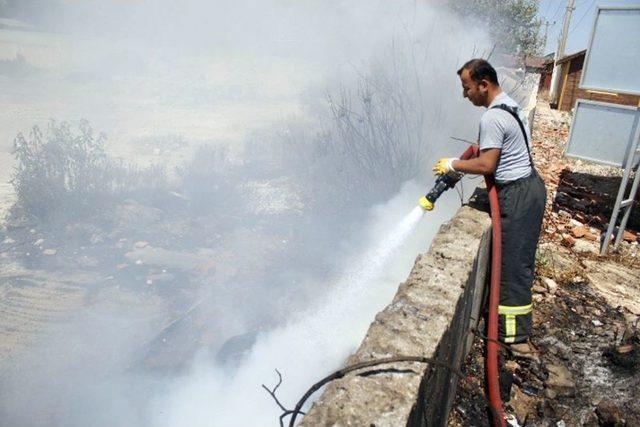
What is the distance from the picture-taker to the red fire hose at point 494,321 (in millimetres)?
2158

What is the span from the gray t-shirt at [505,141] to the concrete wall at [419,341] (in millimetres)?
390

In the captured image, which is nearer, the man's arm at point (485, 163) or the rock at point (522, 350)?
the man's arm at point (485, 163)

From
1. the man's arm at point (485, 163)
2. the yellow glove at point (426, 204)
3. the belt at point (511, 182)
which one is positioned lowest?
the yellow glove at point (426, 204)

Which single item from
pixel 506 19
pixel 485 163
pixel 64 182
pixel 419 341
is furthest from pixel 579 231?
pixel 506 19

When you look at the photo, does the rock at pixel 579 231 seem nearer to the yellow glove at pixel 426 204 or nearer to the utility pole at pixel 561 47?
the yellow glove at pixel 426 204

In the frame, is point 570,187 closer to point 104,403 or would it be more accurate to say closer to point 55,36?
point 104,403

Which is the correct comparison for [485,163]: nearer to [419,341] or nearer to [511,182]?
[511,182]

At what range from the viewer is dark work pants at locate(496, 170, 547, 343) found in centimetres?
271

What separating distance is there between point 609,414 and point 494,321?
0.88 m

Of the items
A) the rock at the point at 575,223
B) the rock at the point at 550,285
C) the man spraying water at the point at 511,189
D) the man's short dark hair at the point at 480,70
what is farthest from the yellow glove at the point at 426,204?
the rock at the point at 575,223

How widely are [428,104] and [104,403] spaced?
24.3 feet

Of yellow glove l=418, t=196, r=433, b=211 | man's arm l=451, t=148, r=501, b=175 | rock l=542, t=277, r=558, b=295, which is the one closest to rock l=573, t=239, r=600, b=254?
rock l=542, t=277, r=558, b=295

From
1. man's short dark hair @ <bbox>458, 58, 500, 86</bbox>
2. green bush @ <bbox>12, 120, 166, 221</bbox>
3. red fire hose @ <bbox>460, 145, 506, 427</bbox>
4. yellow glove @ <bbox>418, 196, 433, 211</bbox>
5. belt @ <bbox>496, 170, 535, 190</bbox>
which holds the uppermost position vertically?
man's short dark hair @ <bbox>458, 58, 500, 86</bbox>

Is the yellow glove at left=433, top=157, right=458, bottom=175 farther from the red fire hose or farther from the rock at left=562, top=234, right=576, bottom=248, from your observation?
the rock at left=562, top=234, right=576, bottom=248
